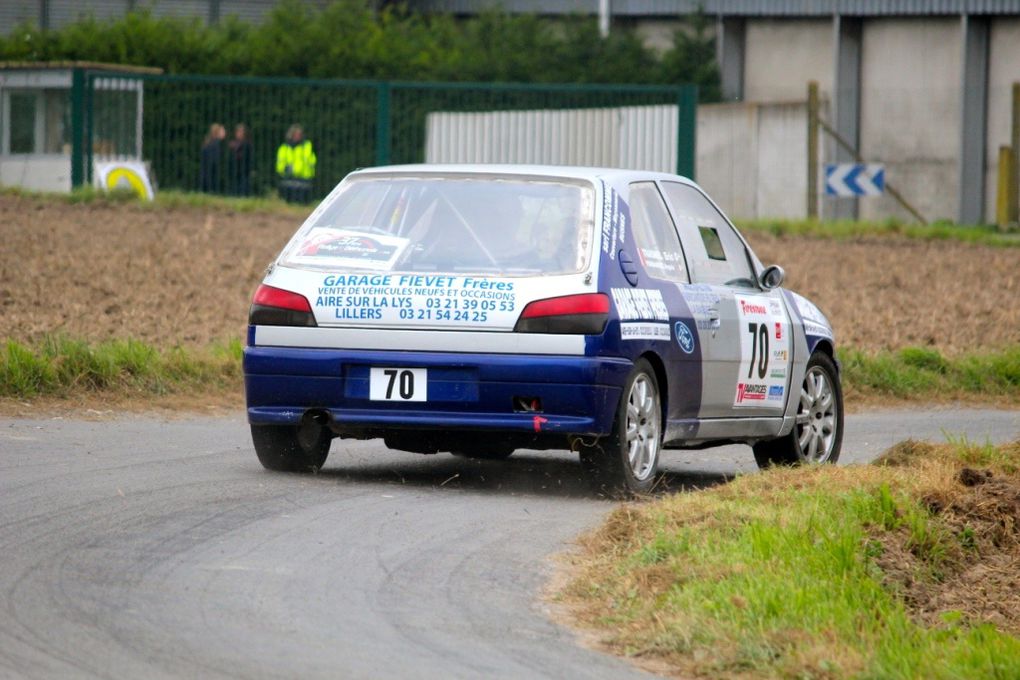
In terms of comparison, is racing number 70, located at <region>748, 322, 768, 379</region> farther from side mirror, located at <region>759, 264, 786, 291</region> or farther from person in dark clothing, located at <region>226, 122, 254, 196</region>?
person in dark clothing, located at <region>226, 122, 254, 196</region>

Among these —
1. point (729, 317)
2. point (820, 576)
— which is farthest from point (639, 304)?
point (820, 576)

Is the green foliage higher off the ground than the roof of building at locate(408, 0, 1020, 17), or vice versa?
the roof of building at locate(408, 0, 1020, 17)

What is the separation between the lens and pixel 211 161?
31.2 meters

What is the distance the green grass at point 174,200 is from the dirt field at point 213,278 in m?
0.38

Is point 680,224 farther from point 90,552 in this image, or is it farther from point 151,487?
point 90,552

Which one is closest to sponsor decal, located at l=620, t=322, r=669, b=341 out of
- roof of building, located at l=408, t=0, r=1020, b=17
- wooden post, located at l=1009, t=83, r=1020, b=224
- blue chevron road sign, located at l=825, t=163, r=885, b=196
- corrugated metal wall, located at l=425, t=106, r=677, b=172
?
corrugated metal wall, located at l=425, t=106, r=677, b=172

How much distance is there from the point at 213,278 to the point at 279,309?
1101 cm

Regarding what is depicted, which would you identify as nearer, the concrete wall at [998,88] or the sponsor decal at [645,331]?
the sponsor decal at [645,331]

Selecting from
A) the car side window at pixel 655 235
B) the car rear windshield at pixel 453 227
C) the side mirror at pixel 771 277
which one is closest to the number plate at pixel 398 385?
the car rear windshield at pixel 453 227

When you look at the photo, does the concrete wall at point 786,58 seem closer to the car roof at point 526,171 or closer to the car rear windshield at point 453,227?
the car roof at point 526,171

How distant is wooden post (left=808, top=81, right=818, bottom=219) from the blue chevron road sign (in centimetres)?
36

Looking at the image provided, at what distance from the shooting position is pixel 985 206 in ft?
140

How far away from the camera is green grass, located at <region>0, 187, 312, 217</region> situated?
96.9ft

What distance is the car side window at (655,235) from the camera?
9.81 metres
